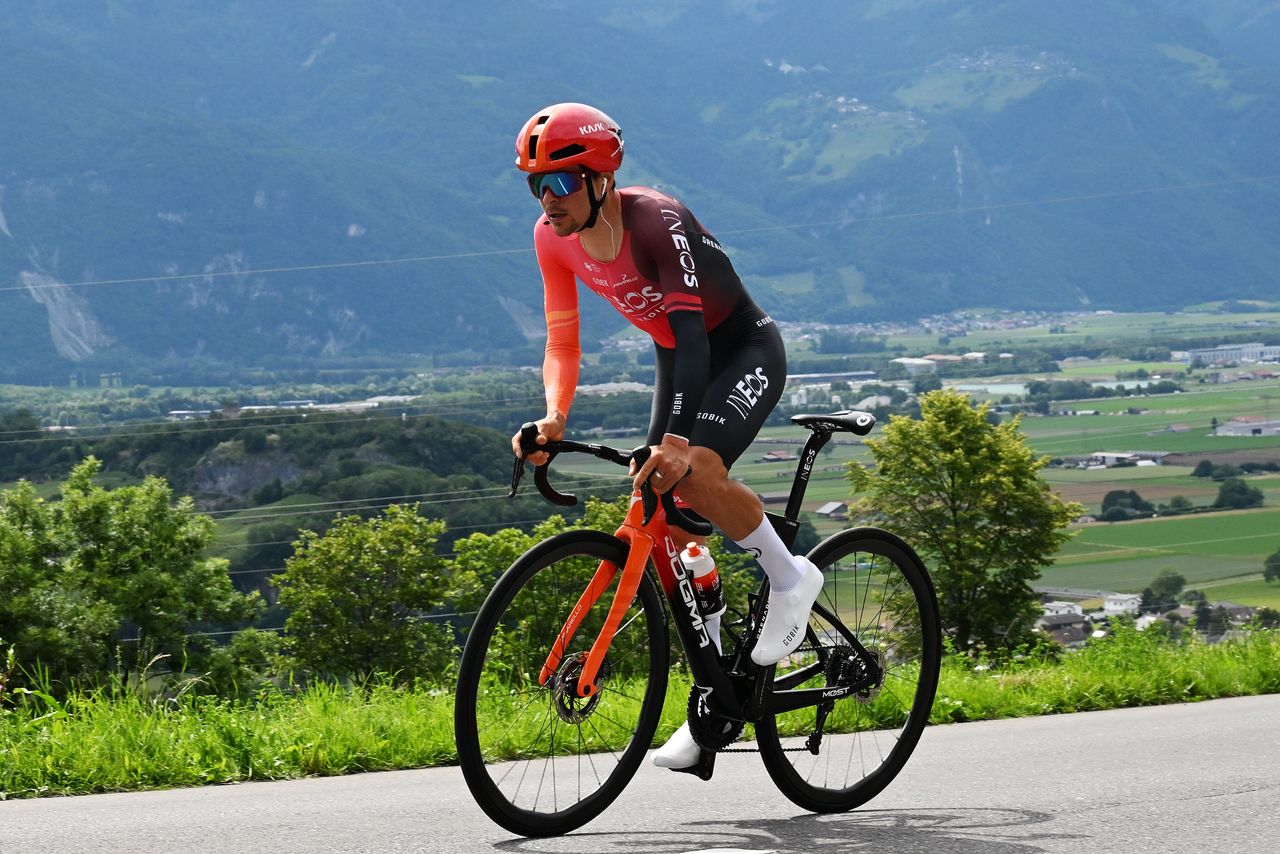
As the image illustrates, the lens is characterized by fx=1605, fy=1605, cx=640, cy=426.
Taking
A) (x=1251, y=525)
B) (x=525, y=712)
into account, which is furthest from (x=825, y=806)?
(x=1251, y=525)

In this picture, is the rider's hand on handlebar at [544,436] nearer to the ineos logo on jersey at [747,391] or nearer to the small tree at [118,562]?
the ineos logo on jersey at [747,391]

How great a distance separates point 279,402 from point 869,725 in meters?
196

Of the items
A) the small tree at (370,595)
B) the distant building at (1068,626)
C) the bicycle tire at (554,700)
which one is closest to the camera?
the bicycle tire at (554,700)

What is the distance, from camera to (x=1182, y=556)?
106 metres

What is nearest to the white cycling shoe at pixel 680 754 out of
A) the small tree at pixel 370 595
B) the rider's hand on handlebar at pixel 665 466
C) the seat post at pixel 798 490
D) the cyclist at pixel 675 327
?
the cyclist at pixel 675 327

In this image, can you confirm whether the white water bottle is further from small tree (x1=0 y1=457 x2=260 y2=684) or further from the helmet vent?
small tree (x1=0 y1=457 x2=260 y2=684)

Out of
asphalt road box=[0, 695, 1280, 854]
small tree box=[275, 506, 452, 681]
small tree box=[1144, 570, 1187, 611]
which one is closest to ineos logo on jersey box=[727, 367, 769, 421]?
asphalt road box=[0, 695, 1280, 854]

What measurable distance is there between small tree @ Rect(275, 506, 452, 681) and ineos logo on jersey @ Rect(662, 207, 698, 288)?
61353mm

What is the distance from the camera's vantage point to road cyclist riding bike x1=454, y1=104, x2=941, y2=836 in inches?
167

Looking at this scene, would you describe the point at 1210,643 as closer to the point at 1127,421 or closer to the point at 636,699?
the point at 636,699

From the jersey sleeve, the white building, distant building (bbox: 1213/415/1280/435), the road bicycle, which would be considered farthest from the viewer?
distant building (bbox: 1213/415/1280/435)

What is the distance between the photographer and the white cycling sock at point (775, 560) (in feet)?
15.5

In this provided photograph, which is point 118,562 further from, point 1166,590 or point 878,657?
point 1166,590

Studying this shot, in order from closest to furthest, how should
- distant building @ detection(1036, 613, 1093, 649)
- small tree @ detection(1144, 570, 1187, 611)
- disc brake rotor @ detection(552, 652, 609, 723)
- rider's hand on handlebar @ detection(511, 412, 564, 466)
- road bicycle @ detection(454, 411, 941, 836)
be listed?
road bicycle @ detection(454, 411, 941, 836)
disc brake rotor @ detection(552, 652, 609, 723)
rider's hand on handlebar @ detection(511, 412, 564, 466)
distant building @ detection(1036, 613, 1093, 649)
small tree @ detection(1144, 570, 1187, 611)
